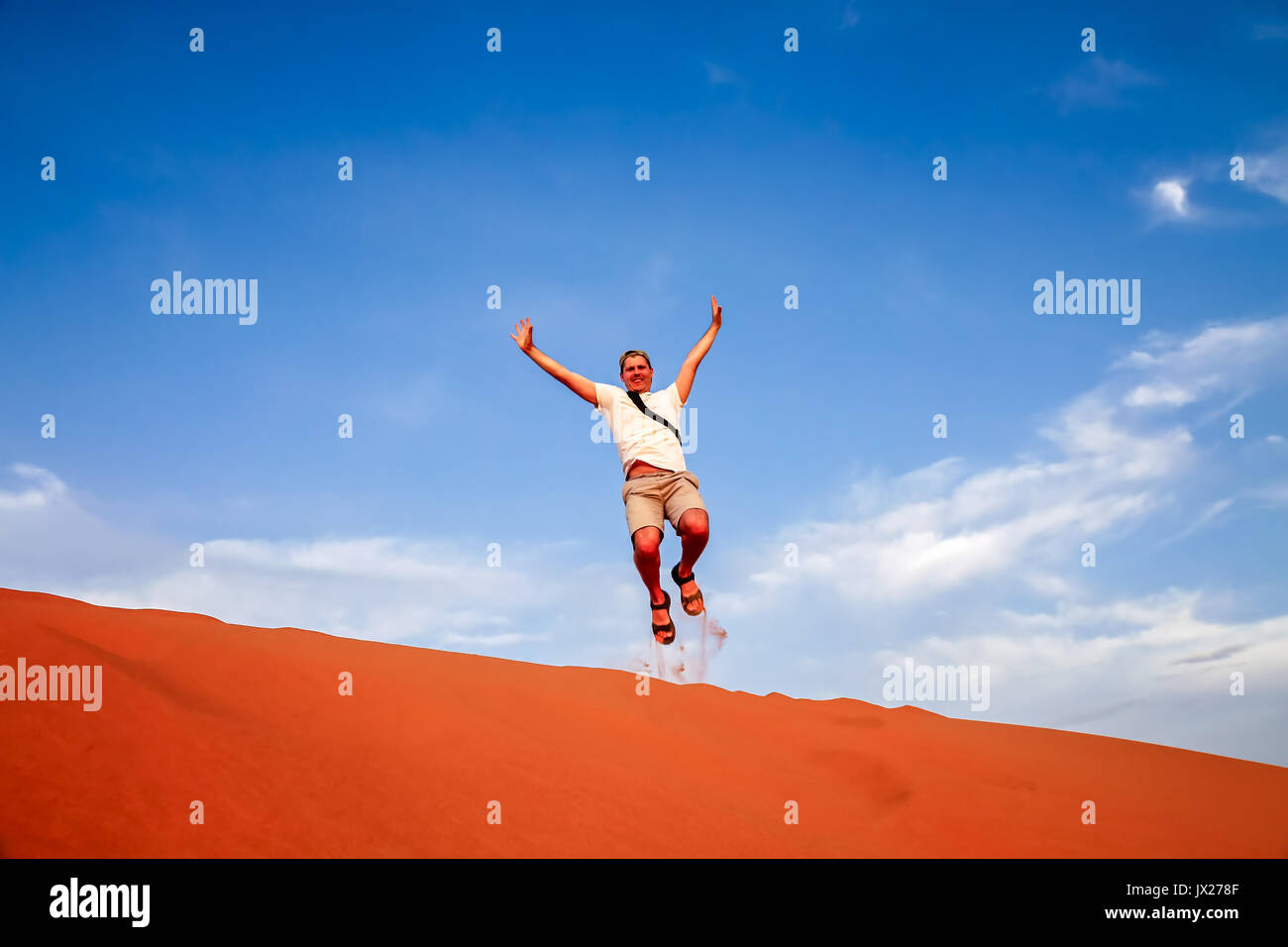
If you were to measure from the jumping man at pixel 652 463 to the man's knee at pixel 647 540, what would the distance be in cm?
1

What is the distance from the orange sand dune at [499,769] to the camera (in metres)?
8.23

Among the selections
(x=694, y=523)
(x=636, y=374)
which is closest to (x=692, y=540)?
(x=694, y=523)

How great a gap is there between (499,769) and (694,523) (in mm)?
4966

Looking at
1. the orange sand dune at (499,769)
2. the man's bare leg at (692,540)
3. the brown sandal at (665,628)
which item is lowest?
the orange sand dune at (499,769)

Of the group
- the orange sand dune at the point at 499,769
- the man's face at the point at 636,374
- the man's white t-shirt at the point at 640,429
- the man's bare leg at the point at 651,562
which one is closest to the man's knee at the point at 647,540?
the man's bare leg at the point at 651,562

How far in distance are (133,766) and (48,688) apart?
5.08 feet

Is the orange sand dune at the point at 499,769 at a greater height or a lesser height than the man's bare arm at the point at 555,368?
lesser

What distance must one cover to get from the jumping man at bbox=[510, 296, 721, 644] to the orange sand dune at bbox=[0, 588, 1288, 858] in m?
3.54

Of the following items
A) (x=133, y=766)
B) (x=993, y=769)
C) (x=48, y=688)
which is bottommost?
(x=993, y=769)

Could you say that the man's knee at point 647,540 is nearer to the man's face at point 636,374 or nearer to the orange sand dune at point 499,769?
the man's face at point 636,374

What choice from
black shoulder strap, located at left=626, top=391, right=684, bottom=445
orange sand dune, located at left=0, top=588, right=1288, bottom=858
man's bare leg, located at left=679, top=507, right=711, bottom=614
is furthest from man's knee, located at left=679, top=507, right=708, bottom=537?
orange sand dune, located at left=0, top=588, right=1288, bottom=858
